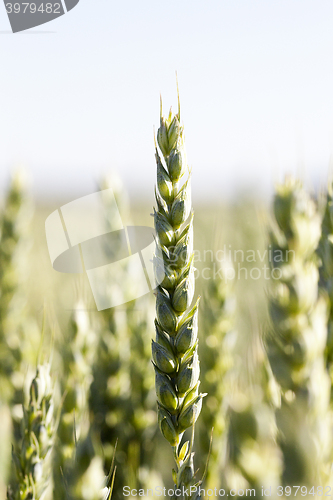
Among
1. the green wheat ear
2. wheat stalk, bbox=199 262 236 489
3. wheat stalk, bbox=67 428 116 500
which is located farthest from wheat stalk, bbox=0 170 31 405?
the green wheat ear

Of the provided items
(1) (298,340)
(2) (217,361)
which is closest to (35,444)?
(1) (298,340)

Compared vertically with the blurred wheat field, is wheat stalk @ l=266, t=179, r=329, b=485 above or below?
above

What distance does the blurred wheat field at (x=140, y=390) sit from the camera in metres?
0.89

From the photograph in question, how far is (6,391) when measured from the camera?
1.63 m

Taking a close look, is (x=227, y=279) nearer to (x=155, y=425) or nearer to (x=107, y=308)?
(x=107, y=308)

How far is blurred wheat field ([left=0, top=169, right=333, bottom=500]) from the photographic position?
2.91ft

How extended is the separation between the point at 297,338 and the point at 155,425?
35.8 inches

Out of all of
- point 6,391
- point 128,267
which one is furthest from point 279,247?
point 6,391

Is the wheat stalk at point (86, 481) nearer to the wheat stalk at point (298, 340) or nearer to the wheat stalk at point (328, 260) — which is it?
the wheat stalk at point (298, 340)

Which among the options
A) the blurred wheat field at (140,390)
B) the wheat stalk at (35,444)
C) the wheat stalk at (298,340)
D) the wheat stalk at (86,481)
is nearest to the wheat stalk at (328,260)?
the blurred wheat field at (140,390)

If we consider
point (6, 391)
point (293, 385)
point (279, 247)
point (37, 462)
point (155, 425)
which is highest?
point (279, 247)

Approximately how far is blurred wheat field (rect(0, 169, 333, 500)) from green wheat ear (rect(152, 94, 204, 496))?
0.10 metres

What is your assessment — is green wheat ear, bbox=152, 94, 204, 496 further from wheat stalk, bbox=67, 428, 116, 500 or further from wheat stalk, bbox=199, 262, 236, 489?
wheat stalk, bbox=199, 262, 236, 489

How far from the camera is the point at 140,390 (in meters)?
1.58
